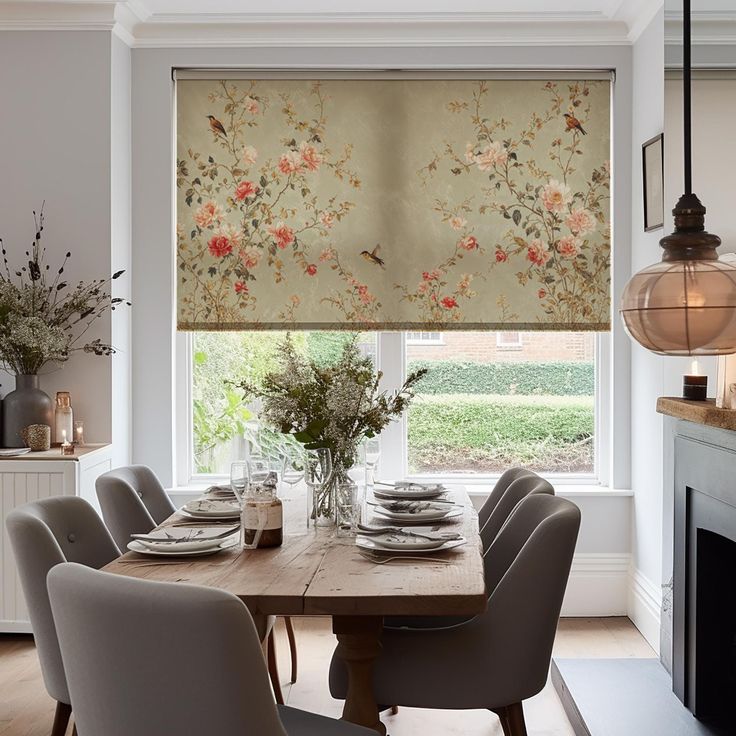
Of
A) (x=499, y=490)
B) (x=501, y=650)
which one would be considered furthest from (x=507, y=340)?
(x=501, y=650)

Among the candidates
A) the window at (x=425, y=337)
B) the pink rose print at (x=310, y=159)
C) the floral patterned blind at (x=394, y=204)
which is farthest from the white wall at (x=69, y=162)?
the window at (x=425, y=337)

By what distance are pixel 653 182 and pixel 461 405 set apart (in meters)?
1.40

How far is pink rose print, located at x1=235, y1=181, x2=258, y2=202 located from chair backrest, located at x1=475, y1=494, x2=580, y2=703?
260 centimetres

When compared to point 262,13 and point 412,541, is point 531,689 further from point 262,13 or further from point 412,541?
point 262,13

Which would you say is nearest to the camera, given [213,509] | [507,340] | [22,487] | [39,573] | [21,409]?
[39,573]

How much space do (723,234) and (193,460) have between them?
278cm

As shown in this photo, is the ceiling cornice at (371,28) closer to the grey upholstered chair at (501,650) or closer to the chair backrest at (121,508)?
the chair backrest at (121,508)

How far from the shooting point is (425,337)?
441 centimetres

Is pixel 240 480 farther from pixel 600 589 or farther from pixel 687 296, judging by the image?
pixel 600 589

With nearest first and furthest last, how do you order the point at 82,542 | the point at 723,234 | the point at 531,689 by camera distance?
1. the point at 531,689
2. the point at 82,542
3. the point at 723,234

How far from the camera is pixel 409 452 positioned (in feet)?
14.6

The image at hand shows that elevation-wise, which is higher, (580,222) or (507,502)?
(580,222)

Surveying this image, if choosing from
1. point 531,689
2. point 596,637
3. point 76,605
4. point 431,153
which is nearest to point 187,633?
point 76,605

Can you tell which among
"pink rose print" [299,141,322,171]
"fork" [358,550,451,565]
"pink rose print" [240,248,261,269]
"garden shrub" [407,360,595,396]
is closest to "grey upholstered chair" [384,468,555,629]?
"fork" [358,550,451,565]
